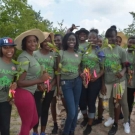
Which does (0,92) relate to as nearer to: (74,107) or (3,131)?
(3,131)

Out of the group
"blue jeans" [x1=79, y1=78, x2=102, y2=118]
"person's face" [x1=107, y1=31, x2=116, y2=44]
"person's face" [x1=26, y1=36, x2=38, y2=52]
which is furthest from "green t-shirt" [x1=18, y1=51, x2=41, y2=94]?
"person's face" [x1=107, y1=31, x2=116, y2=44]

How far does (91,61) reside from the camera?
4.25 m

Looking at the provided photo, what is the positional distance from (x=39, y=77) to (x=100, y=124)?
2.32 metres

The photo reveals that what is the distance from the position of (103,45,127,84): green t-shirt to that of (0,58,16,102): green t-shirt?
77.5 inches

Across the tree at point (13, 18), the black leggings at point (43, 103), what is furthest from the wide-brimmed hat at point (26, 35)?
the tree at point (13, 18)

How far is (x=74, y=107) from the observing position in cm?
402

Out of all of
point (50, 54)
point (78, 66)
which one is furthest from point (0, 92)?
point (78, 66)

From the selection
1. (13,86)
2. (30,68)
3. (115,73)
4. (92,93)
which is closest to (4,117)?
(13,86)

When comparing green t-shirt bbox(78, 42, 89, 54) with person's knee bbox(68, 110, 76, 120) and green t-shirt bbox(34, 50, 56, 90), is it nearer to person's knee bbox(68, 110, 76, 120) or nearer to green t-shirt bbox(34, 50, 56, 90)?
green t-shirt bbox(34, 50, 56, 90)

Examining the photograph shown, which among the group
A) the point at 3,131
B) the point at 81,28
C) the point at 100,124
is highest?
the point at 81,28

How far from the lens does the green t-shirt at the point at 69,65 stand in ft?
12.9

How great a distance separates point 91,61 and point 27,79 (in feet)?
4.57

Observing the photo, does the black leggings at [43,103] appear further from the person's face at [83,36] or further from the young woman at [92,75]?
the person's face at [83,36]

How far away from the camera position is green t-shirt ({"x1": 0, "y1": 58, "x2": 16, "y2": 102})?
310 cm
